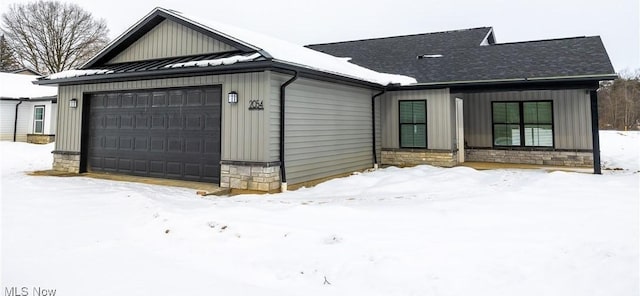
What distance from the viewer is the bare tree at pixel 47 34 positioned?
91.2ft

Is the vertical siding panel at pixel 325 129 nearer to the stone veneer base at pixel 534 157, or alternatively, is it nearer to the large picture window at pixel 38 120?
the stone veneer base at pixel 534 157

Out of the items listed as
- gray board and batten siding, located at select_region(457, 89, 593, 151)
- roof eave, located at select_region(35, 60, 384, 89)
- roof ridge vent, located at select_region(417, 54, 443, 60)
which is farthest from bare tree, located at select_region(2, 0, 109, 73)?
gray board and batten siding, located at select_region(457, 89, 593, 151)

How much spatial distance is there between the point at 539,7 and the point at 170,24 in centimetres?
2261

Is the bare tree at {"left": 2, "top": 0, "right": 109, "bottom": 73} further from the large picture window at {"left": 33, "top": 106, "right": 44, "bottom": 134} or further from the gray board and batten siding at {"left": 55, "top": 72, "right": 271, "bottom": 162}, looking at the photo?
the gray board and batten siding at {"left": 55, "top": 72, "right": 271, "bottom": 162}

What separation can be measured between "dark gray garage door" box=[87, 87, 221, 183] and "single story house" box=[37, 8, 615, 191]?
0.03 m

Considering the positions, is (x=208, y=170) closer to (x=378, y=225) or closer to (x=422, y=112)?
(x=378, y=225)

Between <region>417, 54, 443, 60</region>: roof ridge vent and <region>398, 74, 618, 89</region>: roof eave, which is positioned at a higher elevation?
<region>417, 54, 443, 60</region>: roof ridge vent

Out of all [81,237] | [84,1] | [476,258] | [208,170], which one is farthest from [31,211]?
[84,1]

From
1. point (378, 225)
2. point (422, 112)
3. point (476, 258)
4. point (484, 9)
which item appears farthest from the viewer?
point (484, 9)

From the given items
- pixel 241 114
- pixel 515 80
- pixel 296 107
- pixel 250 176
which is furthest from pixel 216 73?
pixel 515 80

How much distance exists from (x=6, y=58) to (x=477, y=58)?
115 feet

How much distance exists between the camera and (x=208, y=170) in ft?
25.1

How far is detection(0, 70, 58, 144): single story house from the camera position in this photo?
19094mm

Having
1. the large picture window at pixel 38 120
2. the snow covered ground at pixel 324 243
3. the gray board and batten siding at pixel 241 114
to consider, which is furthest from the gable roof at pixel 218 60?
the large picture window at pixel 38 120
